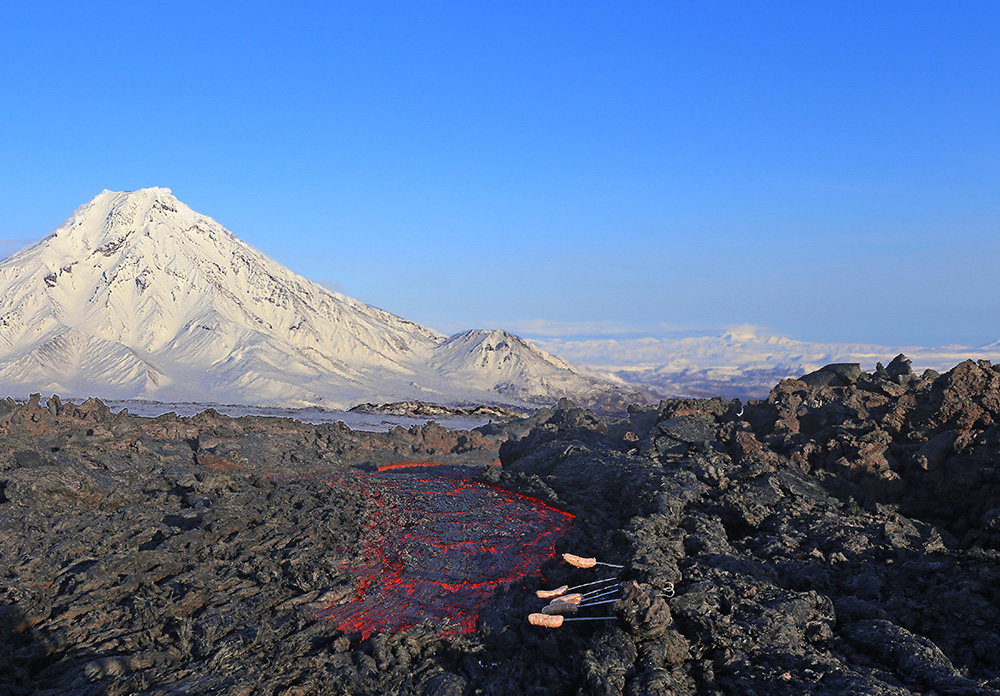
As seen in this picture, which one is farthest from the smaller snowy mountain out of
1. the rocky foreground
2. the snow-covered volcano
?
the rocky foreground

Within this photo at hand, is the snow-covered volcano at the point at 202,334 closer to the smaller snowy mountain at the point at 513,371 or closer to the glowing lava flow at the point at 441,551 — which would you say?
the smaller snowy mountain at the point at 513,371

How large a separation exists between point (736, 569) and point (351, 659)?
579cm

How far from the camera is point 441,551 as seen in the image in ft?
43.4

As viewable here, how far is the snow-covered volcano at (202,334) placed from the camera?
66125mm

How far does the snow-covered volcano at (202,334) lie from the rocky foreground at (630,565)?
48410 millimetres

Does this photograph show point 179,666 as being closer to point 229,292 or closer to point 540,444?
point 540,444

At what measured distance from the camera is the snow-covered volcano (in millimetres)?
66125

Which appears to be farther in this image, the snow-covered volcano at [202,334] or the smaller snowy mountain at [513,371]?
the smaller snowy mountain at [513,371]

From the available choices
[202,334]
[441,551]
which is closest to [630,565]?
[441,551]

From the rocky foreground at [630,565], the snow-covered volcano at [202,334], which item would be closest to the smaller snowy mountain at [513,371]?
the snow-covered volcano at [202,334]

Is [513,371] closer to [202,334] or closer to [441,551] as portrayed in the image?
[202,334]

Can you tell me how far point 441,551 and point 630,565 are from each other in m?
4.13

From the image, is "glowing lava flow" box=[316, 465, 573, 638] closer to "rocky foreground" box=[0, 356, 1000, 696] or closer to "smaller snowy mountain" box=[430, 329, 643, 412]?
"rocky foreground" box=[0, 356, 1000, 696]

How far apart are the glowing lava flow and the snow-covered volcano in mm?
48746
